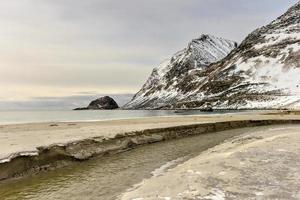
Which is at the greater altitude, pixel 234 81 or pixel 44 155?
pixel 234 81

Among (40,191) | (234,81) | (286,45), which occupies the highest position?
(286,45)

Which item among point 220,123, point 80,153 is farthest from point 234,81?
point 80,153

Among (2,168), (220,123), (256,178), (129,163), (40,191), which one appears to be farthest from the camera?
(220,123)

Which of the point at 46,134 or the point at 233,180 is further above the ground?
the point at 46,134

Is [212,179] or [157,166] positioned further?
[157,166]

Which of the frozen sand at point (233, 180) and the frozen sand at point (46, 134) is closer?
the frozen sand at point (233, 180)

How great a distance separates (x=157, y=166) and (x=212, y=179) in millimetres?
6388

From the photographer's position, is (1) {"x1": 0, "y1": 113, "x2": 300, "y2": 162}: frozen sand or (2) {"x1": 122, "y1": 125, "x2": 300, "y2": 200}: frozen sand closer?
(2) {"x1": 122, "y1": 125, "x2": 300, "y2": 200}: frozen sand

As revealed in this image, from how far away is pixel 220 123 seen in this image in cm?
4262

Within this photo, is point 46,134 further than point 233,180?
Yes

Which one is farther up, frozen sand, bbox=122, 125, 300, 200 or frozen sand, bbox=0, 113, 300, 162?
frozen sand, bbox=0, 113, 300, 162

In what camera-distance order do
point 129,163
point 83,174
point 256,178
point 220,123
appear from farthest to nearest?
point 220,123
point 129,163
point 83,174
point 256,178

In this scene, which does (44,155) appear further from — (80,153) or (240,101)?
(240,101)

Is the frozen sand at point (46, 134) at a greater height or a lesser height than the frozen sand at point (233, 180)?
greater
